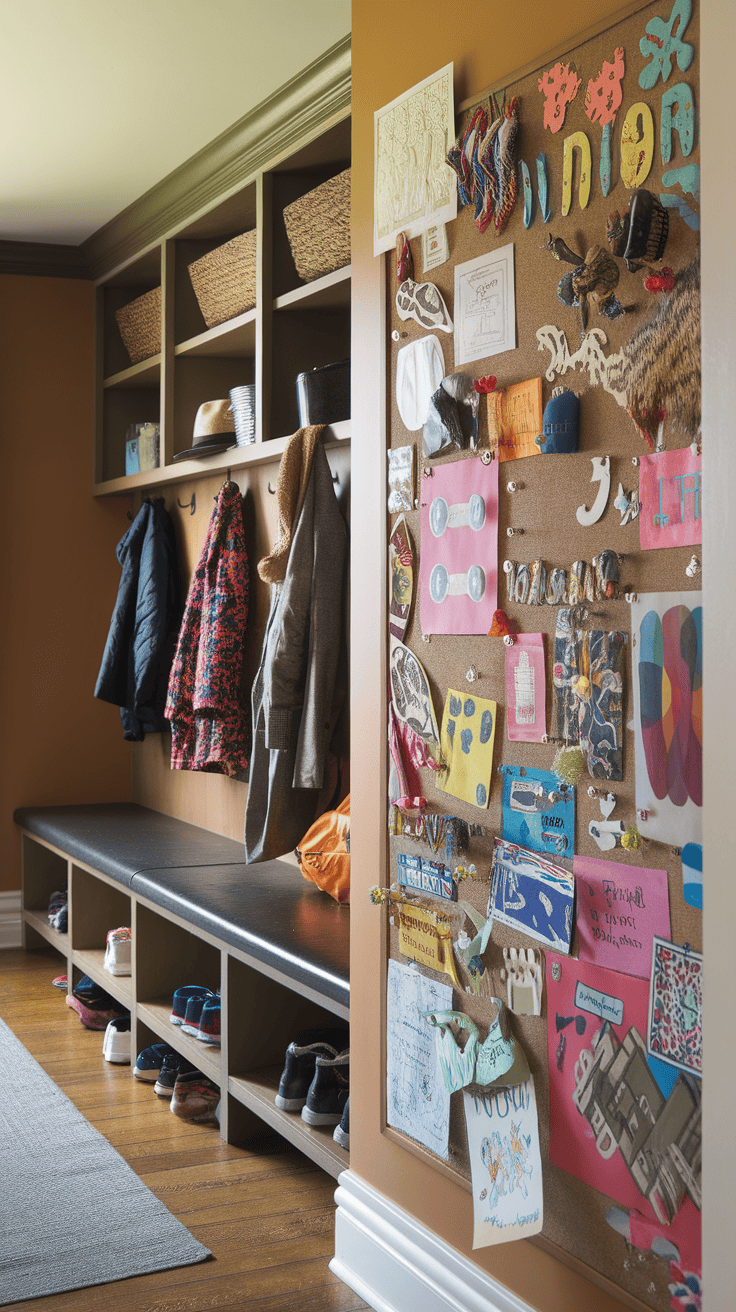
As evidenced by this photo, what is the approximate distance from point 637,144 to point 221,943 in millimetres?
1827

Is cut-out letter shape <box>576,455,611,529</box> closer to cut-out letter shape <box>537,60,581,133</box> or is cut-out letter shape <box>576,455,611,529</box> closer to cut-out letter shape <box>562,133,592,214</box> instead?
cut-out letter shape <box>562,133,592,214</box>

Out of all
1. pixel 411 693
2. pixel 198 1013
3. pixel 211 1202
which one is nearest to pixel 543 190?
pixel 411 693

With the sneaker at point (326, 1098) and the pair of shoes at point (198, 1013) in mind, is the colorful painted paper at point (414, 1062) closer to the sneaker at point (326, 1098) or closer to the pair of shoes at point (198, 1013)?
the sneaker at point (326, 1098)

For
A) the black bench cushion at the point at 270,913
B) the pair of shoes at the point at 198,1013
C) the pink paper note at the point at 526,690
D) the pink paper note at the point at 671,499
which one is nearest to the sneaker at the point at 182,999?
the pair of shoes at the point at 198,1013

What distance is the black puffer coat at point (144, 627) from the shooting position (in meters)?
3.99

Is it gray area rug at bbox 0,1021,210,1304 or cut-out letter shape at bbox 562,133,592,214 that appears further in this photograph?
gray area rug at bbox 0,1021,210,1304

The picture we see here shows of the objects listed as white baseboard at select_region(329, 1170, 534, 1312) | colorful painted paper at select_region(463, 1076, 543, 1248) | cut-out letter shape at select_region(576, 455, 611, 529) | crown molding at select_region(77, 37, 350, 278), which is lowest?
white baseboard at select_region(329, 1170, 534, 1312)

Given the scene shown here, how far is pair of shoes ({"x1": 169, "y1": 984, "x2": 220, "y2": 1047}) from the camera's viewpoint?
2.78 metres

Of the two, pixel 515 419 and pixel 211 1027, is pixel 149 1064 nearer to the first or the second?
pixel 211 1027

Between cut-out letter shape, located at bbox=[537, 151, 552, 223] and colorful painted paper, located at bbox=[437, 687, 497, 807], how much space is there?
654 millimetres

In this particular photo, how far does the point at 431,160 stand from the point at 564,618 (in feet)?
2.51

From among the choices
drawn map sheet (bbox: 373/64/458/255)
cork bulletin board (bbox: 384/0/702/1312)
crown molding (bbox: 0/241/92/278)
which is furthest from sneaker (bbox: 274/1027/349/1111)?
crown molding (bbox: 0/241/92/278)

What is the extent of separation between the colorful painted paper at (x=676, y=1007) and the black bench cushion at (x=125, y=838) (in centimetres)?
202

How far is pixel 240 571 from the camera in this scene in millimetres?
3438
